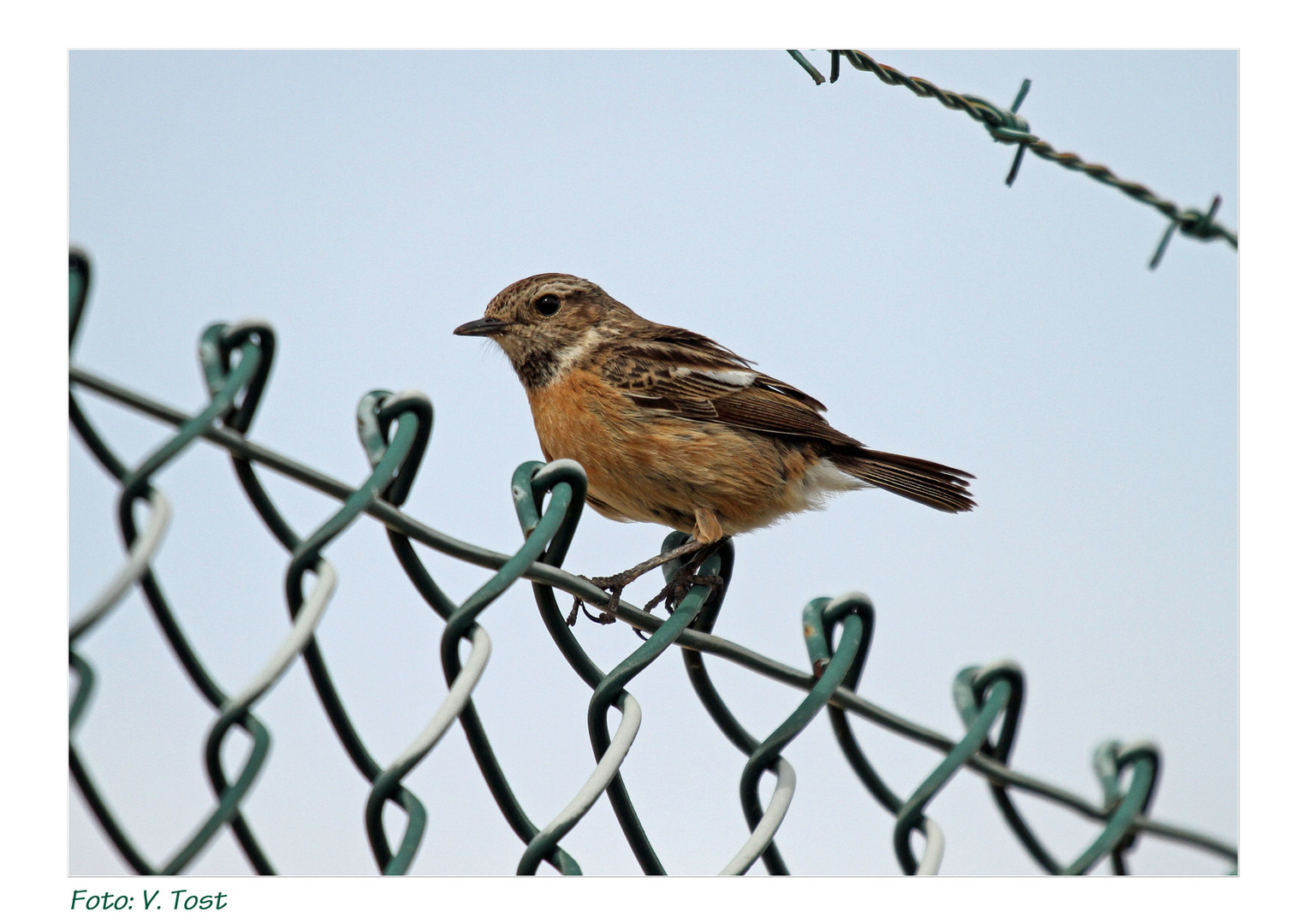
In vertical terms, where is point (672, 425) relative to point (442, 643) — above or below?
above

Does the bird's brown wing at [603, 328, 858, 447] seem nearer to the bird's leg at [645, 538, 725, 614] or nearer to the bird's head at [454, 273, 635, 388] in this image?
the bird's head at [454, 273, 635, 388]

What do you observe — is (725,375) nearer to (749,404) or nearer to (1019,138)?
(749,404)

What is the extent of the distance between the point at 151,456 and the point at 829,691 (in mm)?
1594

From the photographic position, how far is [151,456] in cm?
161

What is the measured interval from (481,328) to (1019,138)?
7.90 feet

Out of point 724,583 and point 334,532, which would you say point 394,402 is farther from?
point 724,583

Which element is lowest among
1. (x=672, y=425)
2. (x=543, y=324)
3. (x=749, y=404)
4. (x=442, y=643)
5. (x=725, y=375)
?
(x=442, y=643)

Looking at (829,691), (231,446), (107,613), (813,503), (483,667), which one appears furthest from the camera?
(813,503)

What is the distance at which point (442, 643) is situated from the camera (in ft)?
6.66

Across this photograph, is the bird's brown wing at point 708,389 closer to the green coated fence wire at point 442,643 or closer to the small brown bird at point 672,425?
the small brown bird at point 672,425

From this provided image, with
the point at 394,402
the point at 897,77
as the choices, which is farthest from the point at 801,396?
the point at 394,402

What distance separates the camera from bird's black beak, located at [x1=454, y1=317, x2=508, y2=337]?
4738 mm

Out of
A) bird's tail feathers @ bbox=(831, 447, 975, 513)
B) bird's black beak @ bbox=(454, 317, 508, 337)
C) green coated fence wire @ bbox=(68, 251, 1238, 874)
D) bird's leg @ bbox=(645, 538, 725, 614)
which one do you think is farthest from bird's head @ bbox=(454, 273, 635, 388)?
green coated fence wire @ bbox=(68, 251, 1238, 874)

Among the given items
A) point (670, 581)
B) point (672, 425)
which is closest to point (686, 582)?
point (670, 581)
